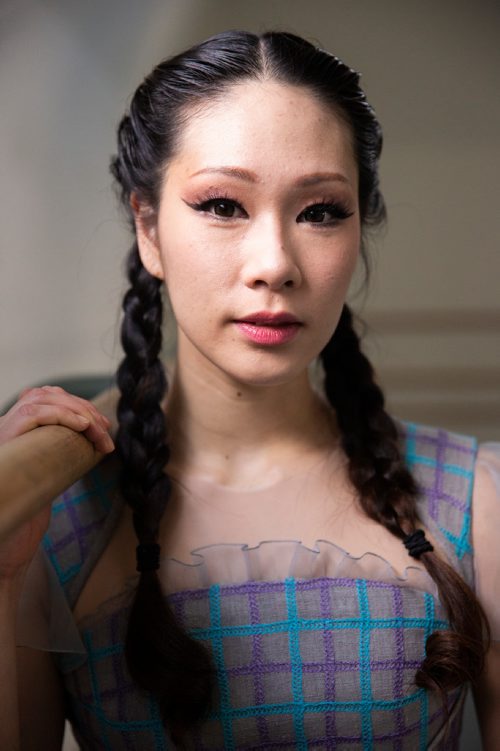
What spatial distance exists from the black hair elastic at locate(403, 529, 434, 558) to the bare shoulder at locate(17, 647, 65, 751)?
0.33 meters

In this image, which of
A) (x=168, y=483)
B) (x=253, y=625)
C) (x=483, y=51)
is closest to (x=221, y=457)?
(x=168, y=483)

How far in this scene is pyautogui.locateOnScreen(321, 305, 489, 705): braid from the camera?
79 centimetres

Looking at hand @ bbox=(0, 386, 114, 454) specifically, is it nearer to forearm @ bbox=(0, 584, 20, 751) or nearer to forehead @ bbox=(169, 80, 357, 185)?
forearm @ bbox=(0, 584, 20, 751)

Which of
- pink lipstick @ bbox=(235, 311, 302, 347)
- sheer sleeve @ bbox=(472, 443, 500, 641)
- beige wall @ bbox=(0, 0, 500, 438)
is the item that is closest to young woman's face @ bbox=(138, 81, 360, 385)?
pink lipstick @ bbox=(235, 311, 302, 347)

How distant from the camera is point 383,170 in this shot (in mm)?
1448

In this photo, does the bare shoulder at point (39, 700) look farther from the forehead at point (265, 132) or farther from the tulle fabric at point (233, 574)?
the forehead at point (265, 132)

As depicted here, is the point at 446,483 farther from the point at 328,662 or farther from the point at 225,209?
the point at 225,209

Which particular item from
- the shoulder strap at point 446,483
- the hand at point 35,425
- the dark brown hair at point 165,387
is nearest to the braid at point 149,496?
the dark brown hair at point 165,387

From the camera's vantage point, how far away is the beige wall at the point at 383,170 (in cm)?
132

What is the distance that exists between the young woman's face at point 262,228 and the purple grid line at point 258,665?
190mm

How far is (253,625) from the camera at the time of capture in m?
0.79

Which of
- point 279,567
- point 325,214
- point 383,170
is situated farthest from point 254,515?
point 383,170

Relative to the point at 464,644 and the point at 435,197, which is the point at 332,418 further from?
the point at 435,197

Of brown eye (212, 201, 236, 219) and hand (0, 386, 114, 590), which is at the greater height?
brown eye (212, 201, 236, 219)
